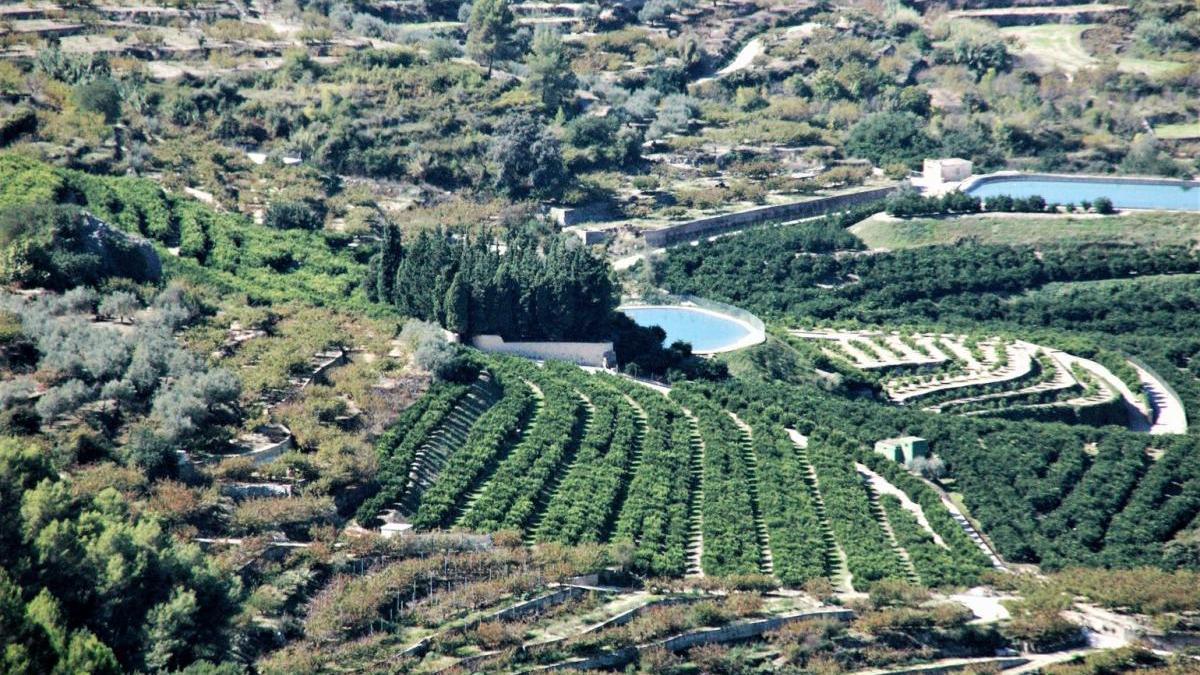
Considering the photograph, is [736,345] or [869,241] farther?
[869,241]

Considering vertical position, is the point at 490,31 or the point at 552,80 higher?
the point at 490,31

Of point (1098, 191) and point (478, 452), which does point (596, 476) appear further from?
point (1098, 191)

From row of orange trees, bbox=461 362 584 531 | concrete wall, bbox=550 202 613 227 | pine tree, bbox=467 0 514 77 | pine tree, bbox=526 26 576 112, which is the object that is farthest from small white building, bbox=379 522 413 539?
pine tree, bbox=467 0 514 77

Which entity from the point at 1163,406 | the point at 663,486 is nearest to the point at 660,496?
the point at 663,486

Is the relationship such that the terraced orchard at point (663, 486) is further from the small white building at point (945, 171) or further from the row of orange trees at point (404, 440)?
the small white building at point (945, 171)

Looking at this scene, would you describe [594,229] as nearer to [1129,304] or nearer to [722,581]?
[1129,304]

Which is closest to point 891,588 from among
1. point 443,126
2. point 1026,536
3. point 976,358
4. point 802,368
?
point 1026,536
